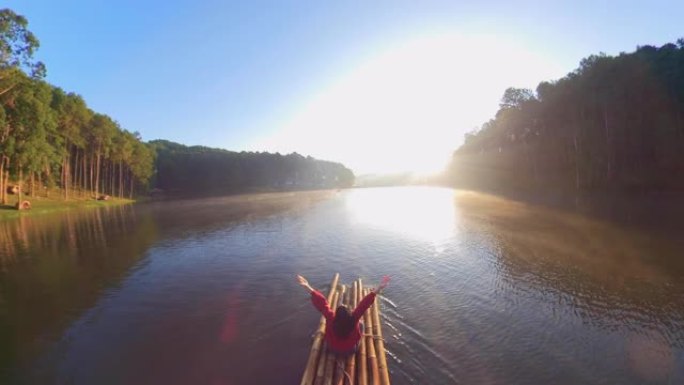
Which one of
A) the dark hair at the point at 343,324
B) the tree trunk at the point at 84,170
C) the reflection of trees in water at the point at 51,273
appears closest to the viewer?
the dark hair at the point at 343,324

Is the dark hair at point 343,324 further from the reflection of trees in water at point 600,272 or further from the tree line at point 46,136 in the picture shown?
the tree line at point 46,136

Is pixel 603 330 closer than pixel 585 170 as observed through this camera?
Yes

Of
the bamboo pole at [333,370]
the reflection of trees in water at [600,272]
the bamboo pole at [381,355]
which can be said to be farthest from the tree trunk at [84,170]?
the bamboo pole at [333,370]

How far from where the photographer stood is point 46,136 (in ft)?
241

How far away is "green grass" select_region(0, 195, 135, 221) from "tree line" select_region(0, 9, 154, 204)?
314 cm

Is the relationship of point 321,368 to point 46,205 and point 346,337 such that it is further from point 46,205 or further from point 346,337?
point 46,205

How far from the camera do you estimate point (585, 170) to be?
74000 mm

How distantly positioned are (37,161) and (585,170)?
106143 millimetres

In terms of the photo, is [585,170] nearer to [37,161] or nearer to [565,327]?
[565,327]

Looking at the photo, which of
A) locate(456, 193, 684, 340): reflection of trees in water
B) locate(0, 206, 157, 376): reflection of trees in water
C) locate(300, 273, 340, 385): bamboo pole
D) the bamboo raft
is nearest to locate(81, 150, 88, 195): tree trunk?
locate(0, 206, 157, 376): reflection of trees in water

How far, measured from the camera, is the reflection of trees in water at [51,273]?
14719mm

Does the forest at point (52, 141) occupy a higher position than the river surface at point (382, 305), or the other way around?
the forest at point (52, 141)

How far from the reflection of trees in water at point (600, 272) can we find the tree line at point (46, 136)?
2776 inches

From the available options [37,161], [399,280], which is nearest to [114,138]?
[37,161]
